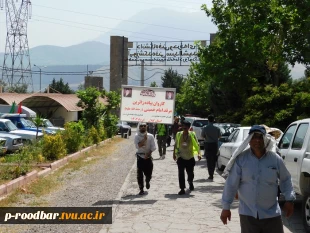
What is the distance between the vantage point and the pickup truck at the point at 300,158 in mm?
8205

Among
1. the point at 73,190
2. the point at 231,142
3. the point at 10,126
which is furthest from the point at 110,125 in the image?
the point at 73,190

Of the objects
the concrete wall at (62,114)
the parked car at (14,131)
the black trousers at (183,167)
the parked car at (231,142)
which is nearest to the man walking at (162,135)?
the parked car at (231,142)

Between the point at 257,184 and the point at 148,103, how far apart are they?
781 centimetres

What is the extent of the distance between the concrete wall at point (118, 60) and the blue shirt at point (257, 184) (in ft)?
219

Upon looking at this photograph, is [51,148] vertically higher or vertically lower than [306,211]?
lower

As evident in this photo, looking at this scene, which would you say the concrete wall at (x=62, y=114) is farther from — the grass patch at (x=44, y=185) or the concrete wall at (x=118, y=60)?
the grass patch at (x=44, y=185)

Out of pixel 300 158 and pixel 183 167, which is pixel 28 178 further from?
pixel 300 158

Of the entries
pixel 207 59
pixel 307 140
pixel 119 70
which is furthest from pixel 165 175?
pixel 119 70

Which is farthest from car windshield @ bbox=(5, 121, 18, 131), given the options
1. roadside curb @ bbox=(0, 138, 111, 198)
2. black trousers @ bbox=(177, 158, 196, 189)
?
black trousers @ bbox=(177, 158, 196, 189)

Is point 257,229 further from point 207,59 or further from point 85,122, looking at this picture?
point 85,122

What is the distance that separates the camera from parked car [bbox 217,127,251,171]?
47.7 feet

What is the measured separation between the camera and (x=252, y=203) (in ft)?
17.8

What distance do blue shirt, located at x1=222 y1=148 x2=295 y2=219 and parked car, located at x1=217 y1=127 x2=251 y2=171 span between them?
28.1 ft

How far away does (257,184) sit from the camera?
543cm
